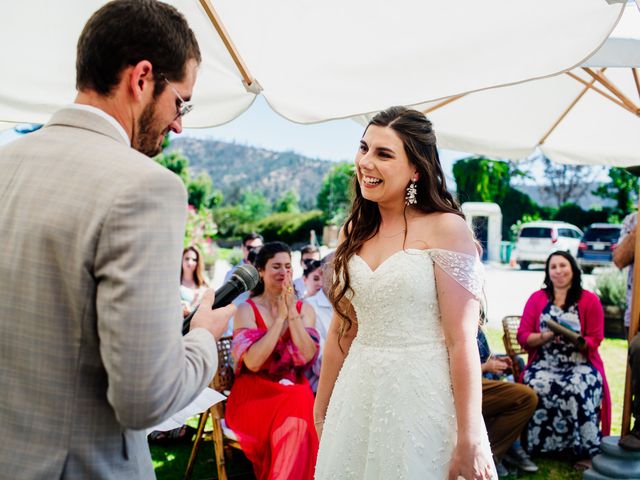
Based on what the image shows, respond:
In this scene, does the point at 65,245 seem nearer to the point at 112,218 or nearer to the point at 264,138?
the point at 112,218

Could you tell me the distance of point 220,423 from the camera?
4227 mm

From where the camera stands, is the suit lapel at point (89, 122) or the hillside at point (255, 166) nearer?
the suit lapel at point (89, 122)

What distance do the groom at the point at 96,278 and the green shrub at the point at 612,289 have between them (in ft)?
37.3

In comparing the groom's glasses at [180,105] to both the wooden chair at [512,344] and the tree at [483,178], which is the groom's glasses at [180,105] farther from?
the tree at [483,178]

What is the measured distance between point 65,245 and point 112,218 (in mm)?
126

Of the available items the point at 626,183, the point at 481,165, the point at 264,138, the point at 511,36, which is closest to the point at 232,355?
the point at 511,36

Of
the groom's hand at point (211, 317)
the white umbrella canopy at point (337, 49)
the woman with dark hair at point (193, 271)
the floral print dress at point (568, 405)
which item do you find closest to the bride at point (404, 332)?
the white umbrella canopy at point (337, 49)

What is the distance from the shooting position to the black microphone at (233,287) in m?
1.64

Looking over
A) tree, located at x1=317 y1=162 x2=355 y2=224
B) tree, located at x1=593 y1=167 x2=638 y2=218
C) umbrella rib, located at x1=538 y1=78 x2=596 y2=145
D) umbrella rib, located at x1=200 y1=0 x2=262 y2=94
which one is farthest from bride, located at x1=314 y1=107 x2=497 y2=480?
tree, located at x1=317 y1=162 x2=355 y2=224

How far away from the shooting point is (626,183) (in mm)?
34406

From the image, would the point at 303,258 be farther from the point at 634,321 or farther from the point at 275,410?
the point at 634,321

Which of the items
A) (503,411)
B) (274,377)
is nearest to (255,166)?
(503,411)

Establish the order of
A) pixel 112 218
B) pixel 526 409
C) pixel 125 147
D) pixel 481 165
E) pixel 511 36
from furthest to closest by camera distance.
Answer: pixel 481 165
pixel 526 409
pixel 511 36
pixel 125 147
pixel 112 218

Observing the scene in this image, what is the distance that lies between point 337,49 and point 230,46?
0.62m
